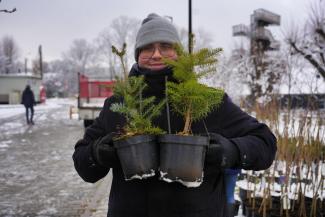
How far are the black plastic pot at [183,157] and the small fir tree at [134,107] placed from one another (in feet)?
0.28

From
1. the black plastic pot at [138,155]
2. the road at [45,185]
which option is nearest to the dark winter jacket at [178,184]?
the black plastic pot at [138,155]

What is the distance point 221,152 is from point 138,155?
31 cm

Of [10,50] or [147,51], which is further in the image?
[10,50]

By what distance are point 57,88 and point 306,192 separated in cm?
7939

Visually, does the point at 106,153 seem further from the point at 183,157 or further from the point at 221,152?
the point at 221,152

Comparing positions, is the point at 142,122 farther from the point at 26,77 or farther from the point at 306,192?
the point at 26,77

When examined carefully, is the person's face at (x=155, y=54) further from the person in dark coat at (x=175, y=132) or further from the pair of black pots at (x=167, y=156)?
the pair of black pots at (x=167, y=156)

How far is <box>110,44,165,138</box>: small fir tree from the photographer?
150cm

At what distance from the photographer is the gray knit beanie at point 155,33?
1.86 m

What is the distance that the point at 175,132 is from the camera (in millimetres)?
1699

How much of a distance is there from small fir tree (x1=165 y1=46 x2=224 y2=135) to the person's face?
10.3 inches

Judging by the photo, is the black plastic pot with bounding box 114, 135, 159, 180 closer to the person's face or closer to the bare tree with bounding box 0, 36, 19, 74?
the person's face

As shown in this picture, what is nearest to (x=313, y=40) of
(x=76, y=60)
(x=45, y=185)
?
(x=45, y=185)

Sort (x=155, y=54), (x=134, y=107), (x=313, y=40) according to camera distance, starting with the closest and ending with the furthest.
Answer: (x=134, y=107)
(x=155, y=54)
(x=313, y=40)
